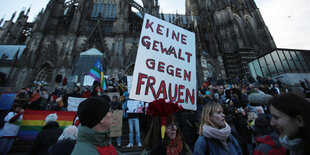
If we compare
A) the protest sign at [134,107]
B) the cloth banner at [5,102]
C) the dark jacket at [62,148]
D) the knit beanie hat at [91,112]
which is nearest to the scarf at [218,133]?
the knit beanie hat at [91,112]

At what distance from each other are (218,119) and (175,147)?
75 cm

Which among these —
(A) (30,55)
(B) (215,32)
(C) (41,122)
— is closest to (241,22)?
(B) (215,32)

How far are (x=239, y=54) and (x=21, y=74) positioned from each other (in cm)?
2712

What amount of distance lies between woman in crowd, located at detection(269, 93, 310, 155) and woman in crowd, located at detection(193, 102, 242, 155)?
2.27 ft

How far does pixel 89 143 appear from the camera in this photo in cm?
120

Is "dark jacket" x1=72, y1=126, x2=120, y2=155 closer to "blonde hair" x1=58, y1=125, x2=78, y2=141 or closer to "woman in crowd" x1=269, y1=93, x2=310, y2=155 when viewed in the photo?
"blonde hair" x1=58, y1=125, x2=78, y2=141

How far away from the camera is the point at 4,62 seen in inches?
650

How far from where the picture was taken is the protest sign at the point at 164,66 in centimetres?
243

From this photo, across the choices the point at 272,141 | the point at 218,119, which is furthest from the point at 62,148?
the point at 272,141

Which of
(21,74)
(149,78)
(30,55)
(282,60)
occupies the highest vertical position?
(30,55)

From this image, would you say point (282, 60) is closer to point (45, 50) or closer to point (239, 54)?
point (239, 54)

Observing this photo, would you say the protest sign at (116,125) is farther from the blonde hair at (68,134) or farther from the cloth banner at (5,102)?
the cloth banner at (5,102)

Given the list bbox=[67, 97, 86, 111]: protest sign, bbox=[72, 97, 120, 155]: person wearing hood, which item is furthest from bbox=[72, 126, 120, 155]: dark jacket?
bbox=[67, 97, 86, 111]: protest sign

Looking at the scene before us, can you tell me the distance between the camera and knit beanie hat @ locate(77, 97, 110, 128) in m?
1.31
